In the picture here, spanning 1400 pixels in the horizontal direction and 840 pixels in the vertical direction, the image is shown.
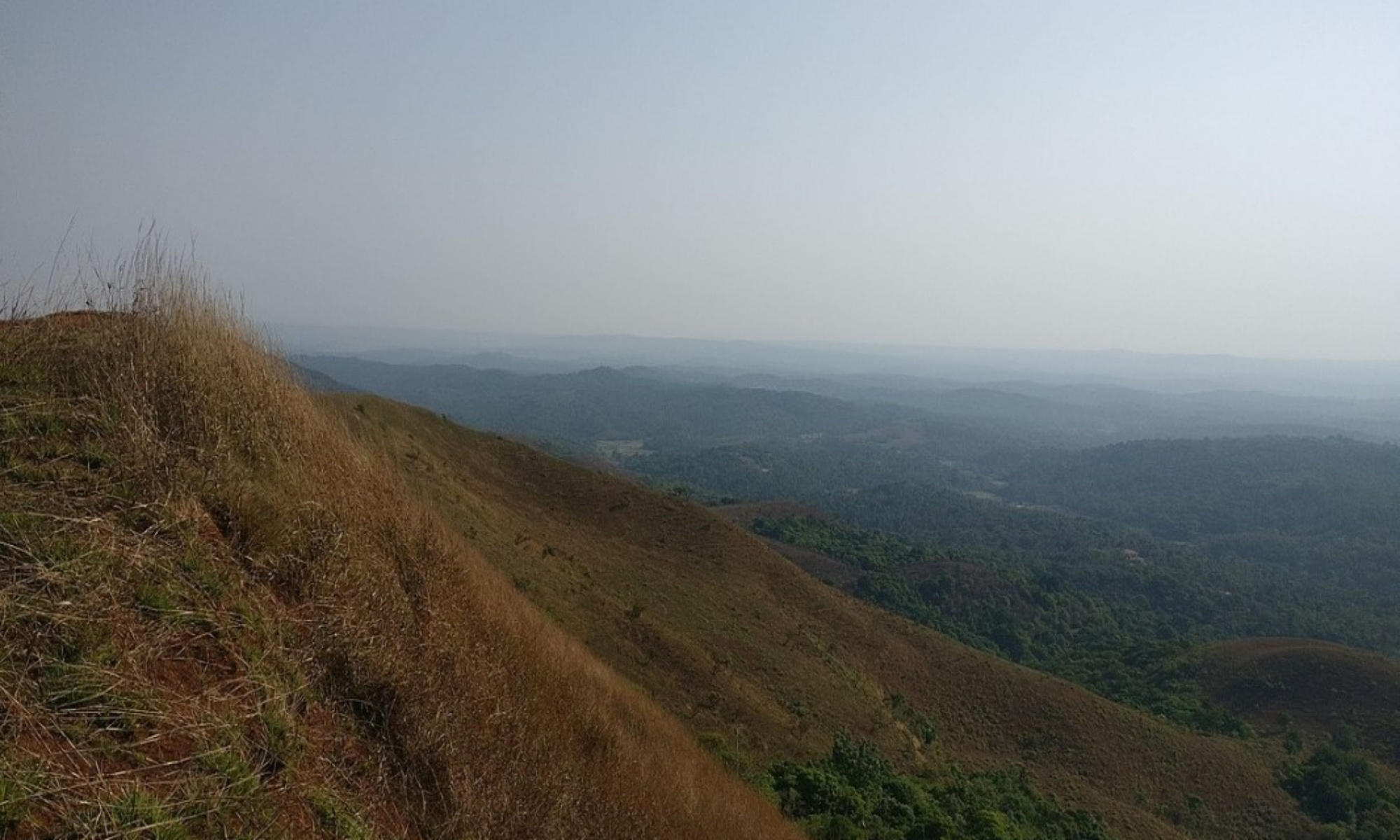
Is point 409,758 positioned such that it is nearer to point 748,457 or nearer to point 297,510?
point 297,510

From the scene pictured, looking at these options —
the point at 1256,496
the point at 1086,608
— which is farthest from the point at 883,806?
the point at 1256,496

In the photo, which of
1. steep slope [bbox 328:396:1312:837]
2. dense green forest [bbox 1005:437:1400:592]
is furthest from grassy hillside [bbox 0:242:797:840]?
dense green forest [bbox 1005:437:1400:592]

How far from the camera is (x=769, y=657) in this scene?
19.6 m

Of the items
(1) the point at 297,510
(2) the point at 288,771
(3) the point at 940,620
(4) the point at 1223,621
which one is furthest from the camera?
(4) the point at 1223,621

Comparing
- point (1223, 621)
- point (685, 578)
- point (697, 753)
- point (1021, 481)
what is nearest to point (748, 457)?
point (1021, 481)

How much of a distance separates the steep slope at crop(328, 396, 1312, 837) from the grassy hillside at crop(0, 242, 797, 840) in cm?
660

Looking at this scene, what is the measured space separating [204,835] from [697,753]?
5750 mm

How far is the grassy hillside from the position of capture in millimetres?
2861

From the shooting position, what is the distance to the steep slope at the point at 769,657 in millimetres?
14844

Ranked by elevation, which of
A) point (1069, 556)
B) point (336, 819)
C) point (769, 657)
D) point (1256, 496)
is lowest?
point (1069, 556)

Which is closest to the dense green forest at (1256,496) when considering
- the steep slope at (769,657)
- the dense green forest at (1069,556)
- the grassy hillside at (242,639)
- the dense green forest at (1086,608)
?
the dense green forest at (1069,556)

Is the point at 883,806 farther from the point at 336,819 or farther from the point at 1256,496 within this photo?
the point at 1256,496

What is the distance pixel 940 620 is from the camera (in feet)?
159

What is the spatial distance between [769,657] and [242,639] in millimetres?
17540
